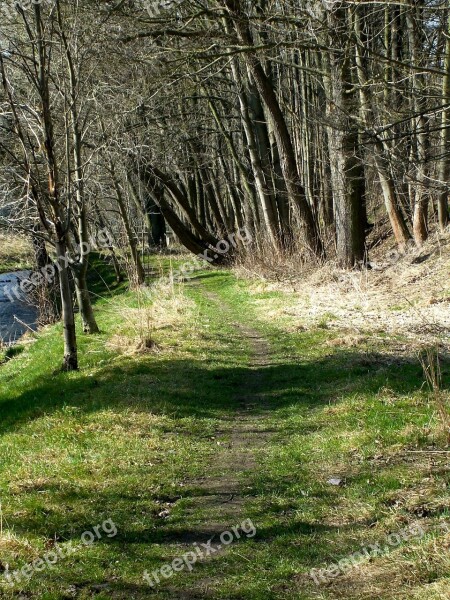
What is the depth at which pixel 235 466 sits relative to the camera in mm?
7105

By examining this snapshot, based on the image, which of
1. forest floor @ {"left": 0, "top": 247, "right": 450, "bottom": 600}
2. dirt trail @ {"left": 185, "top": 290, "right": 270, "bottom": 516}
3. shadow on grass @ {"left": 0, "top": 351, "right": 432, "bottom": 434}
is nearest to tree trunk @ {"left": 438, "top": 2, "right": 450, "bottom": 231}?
forest floor @ {"left": 0, "top": 247, "right": 450, "bottom": 600}

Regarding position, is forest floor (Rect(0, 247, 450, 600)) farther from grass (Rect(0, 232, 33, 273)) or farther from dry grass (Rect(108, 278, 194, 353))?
grass (Rect(0, 232, 33, 273))

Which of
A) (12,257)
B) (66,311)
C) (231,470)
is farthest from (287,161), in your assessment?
(12,257)

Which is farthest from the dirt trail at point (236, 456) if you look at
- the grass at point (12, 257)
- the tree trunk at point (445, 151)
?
the grass at point (12, 257)

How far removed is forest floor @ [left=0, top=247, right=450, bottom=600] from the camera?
4941 millimetres

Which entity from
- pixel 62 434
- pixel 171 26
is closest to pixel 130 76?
pixel 171 26

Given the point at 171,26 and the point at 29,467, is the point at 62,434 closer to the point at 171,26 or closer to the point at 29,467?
the point at 29,467

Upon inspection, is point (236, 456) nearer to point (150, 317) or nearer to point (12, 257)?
point (150, 317)

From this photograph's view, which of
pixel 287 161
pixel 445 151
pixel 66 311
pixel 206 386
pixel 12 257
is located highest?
pixel 287 161

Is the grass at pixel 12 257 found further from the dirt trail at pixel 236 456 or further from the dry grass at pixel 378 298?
the dirt trail at pixel 236 456

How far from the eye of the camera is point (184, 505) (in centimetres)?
628

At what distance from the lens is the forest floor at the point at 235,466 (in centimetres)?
494

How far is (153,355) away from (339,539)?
7010 mm

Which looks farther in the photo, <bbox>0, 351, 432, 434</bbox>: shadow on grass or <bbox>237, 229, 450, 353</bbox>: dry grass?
<bbox>237, 229, 450, 353</bbox>: dry grass
